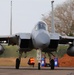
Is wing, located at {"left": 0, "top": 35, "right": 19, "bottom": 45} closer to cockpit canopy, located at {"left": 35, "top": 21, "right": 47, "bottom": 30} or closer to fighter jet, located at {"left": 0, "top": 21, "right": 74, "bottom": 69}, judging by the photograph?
fighter jet, located at {"left": 0, "top": 21, "right": 74, "bottom": 69}

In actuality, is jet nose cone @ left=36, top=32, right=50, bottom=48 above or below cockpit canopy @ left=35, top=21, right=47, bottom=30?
below

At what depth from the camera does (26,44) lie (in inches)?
909

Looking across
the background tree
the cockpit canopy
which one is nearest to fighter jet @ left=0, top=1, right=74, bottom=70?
the cockpit canopy

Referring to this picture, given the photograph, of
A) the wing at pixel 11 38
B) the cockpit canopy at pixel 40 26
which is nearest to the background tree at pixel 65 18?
the wing at pixel 11 38

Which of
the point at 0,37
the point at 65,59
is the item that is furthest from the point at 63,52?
the point at 0,37

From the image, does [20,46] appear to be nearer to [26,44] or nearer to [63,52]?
[26,44]

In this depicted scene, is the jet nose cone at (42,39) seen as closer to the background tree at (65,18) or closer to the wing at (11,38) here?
the wing at (11,38)

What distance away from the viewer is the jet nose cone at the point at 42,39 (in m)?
21.0

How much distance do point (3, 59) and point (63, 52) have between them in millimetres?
7997

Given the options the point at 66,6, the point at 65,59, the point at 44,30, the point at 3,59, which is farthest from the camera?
the point at 66,6

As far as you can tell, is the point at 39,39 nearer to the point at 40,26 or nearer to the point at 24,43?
the point at 40,26

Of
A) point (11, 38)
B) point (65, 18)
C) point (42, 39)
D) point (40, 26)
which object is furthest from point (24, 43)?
point (65, 18)

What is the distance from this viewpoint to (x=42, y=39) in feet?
69.1

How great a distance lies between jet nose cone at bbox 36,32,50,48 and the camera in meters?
21.0
